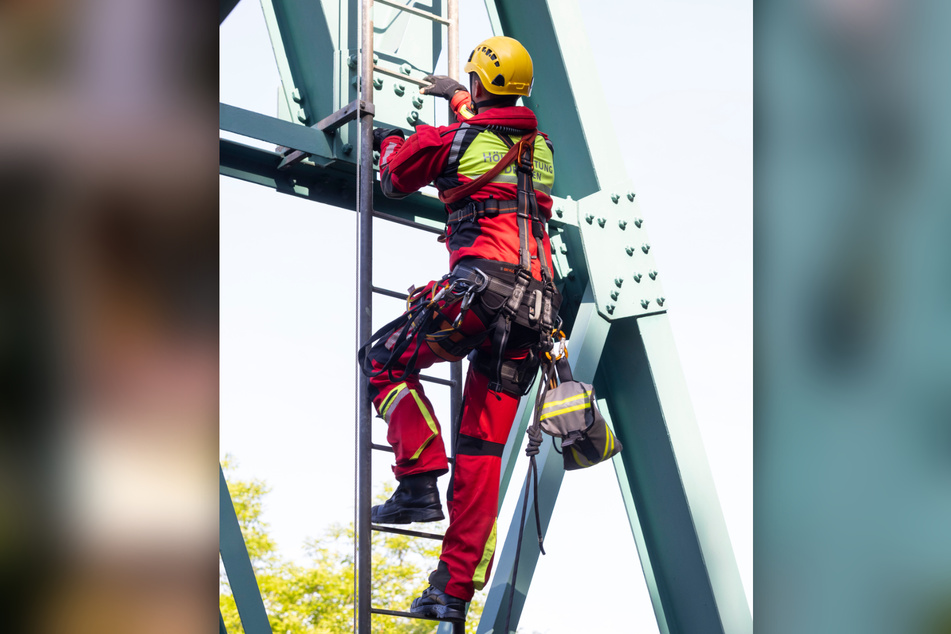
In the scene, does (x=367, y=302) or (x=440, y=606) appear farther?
(x=367, y=302)

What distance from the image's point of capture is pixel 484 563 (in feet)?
16.1

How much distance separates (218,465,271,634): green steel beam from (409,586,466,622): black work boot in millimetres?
628

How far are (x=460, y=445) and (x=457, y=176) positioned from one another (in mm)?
1161

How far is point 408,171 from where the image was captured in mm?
4961

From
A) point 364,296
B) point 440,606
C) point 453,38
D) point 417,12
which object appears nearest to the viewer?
point 440,606

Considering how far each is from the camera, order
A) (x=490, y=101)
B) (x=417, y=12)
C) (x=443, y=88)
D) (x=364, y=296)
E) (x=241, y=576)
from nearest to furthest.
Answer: (x=241, y=576)
(x=364, y=296)
(x=490, y=101)
(x=443, y=88)
(x=417, y=12)

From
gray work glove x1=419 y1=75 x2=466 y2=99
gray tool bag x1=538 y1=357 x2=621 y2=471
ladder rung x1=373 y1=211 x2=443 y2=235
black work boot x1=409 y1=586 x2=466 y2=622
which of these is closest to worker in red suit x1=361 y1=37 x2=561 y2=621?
black work boot x1=409 y1=586 x2=466 y2=622

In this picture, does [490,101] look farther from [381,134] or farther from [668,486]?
[668,486]

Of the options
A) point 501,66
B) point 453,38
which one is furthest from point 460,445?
point 453,38

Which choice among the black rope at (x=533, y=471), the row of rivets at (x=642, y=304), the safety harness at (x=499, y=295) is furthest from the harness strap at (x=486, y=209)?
the row of rivets at (x=642, y=304)

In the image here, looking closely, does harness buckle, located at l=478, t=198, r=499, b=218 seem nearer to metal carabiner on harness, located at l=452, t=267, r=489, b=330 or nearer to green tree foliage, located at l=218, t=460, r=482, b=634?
metal carabiner on harness, located at l=452, t=267, r=489, b=330

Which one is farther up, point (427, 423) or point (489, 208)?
point (489, 208)
